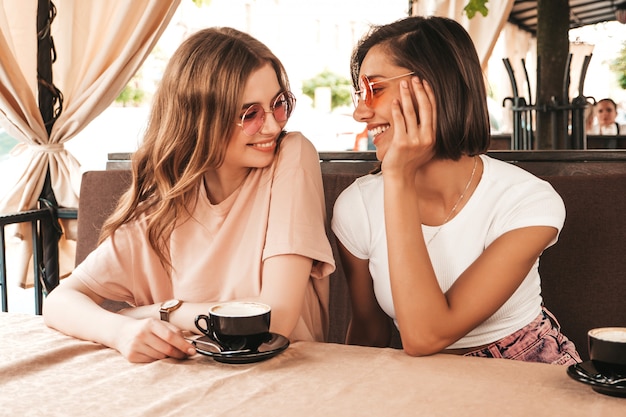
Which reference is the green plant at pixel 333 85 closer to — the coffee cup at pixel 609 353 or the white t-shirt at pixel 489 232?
the white t-shirt at pixel 489 232

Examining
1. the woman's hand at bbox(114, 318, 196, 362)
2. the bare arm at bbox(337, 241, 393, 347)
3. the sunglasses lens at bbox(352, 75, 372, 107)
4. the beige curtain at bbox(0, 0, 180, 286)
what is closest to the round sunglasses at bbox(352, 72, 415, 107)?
the sunglasses lens at bbox(352, 75, 372, 107)

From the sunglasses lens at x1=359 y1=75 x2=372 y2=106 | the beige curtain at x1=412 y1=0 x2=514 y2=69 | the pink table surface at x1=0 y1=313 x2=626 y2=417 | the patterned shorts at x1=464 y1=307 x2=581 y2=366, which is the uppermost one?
the beige curtain at x1=412 y1=0 x2=514 y2=69

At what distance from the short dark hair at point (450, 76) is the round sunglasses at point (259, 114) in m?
0.28

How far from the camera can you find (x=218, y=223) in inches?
65.7

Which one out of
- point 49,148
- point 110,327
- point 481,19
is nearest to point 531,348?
point 110,327

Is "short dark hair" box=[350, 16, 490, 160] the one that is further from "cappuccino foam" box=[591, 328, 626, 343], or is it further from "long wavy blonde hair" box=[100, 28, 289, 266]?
"cappuccino foam" box=[591, 328, 626, 343]

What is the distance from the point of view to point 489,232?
1.58 meters


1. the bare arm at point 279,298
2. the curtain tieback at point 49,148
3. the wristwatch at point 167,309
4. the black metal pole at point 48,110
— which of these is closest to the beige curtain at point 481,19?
the black metal pole at point 48,110

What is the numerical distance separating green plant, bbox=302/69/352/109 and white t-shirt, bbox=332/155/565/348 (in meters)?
11.8

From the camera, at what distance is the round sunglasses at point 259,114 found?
1.64 m

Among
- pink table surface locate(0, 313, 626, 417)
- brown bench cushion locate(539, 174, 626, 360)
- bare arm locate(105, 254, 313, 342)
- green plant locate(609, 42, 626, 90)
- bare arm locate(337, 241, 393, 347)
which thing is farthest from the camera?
green plant locate(609, 42, 626, 90)

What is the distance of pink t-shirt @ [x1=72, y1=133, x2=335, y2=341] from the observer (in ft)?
5.30

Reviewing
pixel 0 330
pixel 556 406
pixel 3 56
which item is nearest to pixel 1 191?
pixel 3 56

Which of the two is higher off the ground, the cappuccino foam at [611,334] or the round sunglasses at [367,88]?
the round sunglasses at [367,88]
